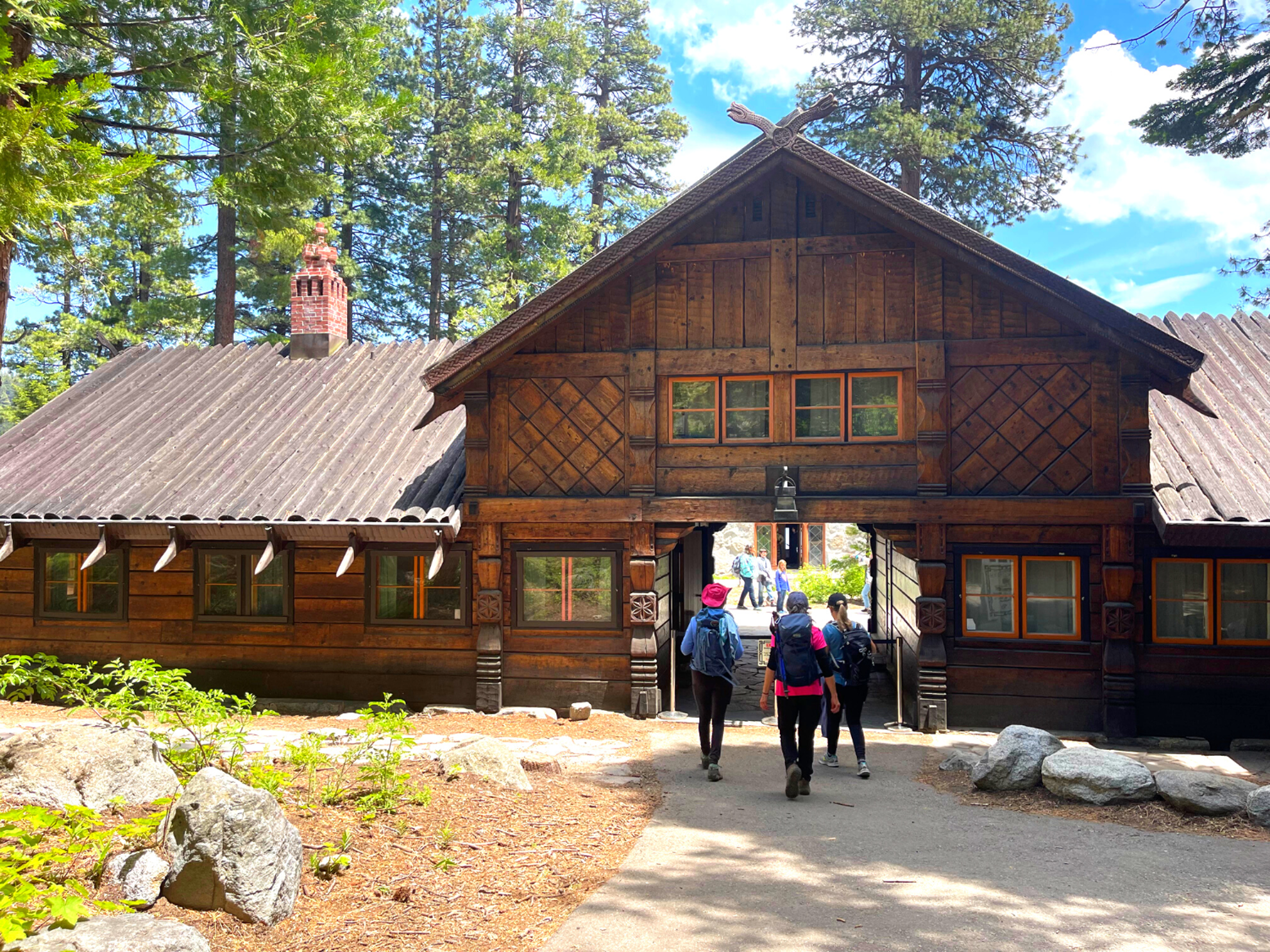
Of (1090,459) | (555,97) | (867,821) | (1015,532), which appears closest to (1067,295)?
(1090,459)

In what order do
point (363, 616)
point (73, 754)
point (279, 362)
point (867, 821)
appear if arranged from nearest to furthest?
point (73, 754) < point (867, 821) < point (363, 616) < point (279, 362)

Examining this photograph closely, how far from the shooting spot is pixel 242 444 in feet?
47.7

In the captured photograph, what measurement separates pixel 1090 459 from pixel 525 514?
7228 millimetres

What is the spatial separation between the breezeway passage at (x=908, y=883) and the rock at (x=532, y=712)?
392 cm

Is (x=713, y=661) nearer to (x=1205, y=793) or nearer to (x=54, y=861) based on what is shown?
(x=1205, y=793)

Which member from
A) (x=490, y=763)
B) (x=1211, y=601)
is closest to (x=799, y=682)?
(x=490, y=763)

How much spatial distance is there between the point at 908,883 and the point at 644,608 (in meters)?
6.23

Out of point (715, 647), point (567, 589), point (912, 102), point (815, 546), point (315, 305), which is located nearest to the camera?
point (715, 647)

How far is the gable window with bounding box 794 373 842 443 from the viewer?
12102 millimetres

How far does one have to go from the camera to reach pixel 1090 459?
11.3m

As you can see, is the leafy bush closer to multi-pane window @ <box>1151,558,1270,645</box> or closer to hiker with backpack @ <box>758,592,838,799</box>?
hiker with backpack @ <box>758,592,838,799</box>

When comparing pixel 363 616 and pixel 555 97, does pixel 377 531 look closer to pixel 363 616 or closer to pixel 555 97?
pixel 363 616

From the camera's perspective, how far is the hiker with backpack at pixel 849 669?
9.30m

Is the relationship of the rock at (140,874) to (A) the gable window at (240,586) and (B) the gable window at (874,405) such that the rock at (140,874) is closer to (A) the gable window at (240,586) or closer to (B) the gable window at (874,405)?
(A) the gable window at (240,586)
